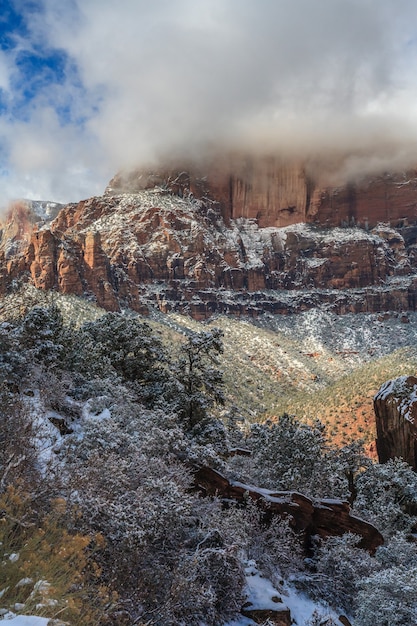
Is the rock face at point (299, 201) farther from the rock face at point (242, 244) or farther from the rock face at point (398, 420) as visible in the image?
the rock face at point (398, 420)

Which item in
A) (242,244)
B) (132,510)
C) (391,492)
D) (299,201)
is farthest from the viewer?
(299,201)

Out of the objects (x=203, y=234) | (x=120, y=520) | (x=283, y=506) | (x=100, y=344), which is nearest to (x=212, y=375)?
(x=100, y=344)

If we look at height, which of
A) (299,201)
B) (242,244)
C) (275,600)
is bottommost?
(275,600)

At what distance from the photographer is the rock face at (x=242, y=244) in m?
148

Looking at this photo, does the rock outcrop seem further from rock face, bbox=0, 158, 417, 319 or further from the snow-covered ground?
rock face, bbox=0, 158, 417, 319

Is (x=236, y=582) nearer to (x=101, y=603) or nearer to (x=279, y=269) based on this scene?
(x=101, y=603)

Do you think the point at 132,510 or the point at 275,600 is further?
the point at 275,600

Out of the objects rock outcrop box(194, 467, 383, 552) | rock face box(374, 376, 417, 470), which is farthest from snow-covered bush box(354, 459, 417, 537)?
rock outcrop box(194, 467, 383, 552)

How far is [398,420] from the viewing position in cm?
2992

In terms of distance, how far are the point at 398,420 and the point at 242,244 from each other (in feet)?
501

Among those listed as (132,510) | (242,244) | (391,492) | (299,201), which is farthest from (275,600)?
(299,201)

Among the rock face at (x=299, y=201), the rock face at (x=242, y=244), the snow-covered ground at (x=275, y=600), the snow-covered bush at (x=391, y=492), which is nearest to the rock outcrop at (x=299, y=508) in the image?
the snow-covered ground at (x=275, y=600)

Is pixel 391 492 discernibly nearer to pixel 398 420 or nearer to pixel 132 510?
pixel 398 420

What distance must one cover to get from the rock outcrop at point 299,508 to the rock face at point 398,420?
1532 centimetres
